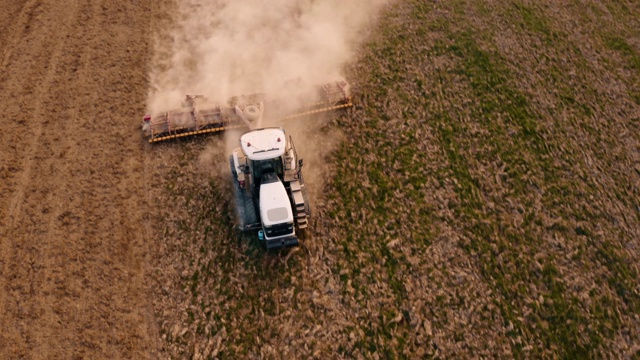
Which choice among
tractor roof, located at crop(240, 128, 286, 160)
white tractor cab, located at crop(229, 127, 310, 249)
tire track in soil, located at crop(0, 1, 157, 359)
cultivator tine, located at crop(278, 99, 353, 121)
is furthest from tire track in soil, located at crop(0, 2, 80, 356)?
cultivator tine, located at crop(278, 99, 353, 121)

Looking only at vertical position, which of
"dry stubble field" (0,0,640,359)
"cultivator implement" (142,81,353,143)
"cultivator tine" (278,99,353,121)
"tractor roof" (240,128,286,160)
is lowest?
"dry stubble field" (0,0,640,359)

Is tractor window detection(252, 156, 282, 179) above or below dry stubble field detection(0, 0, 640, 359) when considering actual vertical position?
above

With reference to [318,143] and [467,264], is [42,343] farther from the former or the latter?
[467,264]

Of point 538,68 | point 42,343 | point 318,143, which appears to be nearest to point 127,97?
point 318,143

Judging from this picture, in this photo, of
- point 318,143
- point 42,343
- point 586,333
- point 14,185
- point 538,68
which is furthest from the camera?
point 538,68

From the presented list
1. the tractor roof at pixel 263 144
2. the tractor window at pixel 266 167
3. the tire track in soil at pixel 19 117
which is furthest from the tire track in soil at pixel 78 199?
the tractor roof at pixel 263 144

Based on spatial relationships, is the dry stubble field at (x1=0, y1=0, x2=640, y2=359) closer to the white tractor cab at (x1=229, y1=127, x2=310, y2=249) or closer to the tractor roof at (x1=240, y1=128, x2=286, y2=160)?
the white tractor cab at (x1=229, y1=127, x2=310, y2=249)

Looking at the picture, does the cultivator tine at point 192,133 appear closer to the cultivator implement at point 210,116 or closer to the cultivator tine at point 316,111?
the cultivator implement at point 210,116

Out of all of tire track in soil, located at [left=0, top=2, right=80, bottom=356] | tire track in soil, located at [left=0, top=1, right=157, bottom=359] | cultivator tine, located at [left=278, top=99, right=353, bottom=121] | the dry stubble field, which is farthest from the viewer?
cultivator tine, located at [left=278, top=99, right=353, bottom=121]
